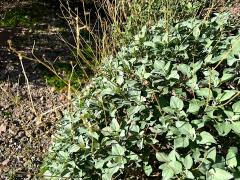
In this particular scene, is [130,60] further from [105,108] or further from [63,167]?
[63,167]

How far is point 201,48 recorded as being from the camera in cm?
268

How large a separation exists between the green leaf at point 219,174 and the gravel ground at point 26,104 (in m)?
1.22

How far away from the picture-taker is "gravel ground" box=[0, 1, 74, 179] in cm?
358

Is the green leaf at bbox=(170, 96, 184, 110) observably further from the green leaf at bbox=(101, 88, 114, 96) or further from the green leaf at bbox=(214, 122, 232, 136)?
the green leaf at bbox=(101, 88, 114, 96)

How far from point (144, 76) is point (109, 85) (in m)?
0.21

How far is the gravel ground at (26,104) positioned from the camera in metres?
Answer: 3.58

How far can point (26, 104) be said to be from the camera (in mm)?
4219

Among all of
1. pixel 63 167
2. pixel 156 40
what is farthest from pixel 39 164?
pixel 156 40

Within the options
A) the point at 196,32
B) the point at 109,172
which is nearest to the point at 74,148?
the point at 109,172

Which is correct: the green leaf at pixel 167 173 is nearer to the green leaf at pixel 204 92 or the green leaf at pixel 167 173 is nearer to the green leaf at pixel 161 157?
the green leaf at pixel 161 157

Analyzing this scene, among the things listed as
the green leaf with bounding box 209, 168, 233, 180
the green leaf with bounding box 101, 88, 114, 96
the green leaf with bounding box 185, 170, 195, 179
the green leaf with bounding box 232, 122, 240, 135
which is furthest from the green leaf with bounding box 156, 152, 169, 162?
the green leaf with bounding box 101, 88, 114, 96

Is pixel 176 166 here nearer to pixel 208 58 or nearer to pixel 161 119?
pixel 161 119

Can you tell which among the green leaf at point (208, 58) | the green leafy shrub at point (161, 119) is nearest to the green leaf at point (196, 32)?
the green leafy shrub at point (161, 119)

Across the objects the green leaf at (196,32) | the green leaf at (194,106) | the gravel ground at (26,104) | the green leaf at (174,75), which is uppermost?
the green leaf at (196,32)
